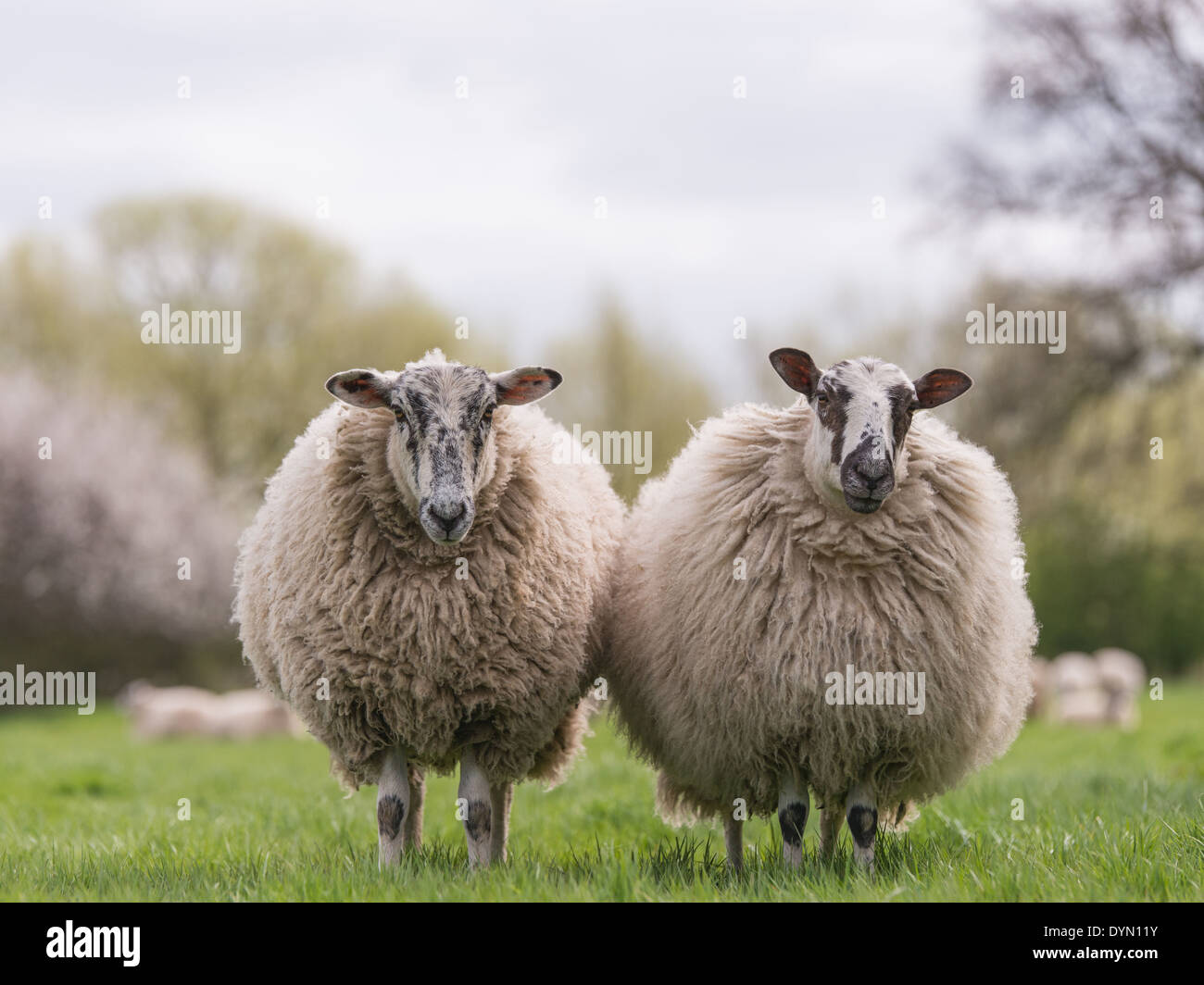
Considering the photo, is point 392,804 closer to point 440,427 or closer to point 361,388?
point 440,427

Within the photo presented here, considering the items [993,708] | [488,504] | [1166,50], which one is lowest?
[993,708]

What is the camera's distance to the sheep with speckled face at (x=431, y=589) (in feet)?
17.7

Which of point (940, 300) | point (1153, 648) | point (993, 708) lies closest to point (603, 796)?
point (993, 708)

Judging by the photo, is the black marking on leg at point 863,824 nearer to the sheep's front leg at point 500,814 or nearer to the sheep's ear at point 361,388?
the sheep's front leg at point 500,814

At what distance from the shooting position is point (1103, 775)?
8.75m

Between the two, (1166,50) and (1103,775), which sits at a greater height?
(1166,50)

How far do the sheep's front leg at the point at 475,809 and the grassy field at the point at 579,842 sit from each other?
0.14 m

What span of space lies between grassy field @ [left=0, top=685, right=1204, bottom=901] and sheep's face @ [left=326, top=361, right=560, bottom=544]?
1.45 metres

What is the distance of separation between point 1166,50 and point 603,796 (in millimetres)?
14892

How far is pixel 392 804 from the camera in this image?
217 inches

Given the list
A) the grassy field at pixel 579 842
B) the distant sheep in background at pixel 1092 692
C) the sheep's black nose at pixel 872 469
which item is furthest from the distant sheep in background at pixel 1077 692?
the sheep's black nose at pixel 872 469

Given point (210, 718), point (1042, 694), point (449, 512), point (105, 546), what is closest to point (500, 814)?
point (449, 512)

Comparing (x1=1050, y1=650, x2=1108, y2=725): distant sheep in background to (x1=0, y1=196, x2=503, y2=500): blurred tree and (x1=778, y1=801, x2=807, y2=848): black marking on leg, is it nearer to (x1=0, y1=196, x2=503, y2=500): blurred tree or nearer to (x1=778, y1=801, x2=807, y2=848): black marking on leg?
(x1=778, y1=801, x2=807, y2=848): black marking on leg

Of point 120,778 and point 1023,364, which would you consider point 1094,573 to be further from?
A: point 120,778
